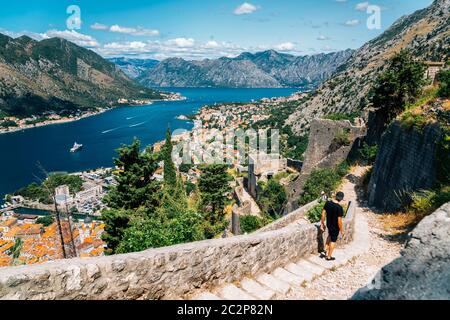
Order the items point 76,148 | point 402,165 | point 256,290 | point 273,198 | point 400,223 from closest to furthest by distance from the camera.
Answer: point 256,290
point 400,223
point 402,165
point 273,198
point 76,148

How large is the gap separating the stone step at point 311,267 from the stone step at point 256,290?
113cm

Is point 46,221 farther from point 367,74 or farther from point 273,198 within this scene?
point 367,74

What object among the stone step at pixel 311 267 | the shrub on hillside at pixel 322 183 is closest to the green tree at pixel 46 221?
the shrub on hillside at pixel 322 183

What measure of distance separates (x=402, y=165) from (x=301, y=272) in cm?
572

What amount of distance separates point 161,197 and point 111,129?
11526 cm

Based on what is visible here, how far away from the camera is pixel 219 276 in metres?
4.43

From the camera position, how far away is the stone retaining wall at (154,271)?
297cm

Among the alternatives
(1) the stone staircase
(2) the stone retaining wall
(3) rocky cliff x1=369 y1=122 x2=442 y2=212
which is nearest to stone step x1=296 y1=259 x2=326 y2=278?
(1) the stone staircase

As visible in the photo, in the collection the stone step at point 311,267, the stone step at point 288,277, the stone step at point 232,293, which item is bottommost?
the stone step at point 311,267

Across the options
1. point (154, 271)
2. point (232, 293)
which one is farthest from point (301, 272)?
point (154, 271)

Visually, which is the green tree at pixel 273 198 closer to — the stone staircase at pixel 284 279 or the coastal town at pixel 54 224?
the coastal town at pixel 54 224

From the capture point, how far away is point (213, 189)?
80.6ft
